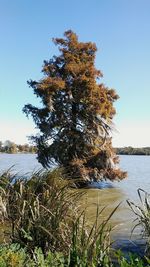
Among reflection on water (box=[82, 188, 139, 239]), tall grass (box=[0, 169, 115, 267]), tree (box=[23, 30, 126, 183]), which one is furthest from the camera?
tree (box=[23, 30, 126, 183])

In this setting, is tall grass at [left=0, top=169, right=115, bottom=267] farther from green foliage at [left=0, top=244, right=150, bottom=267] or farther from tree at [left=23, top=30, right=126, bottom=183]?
tree at [left=23, top=30, right=126, bottom=183]

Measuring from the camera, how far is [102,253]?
5.16 m

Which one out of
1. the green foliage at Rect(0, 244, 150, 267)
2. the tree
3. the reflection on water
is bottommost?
the reflection on water

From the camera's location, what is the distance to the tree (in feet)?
70.4

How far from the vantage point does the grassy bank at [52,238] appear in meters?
4.82

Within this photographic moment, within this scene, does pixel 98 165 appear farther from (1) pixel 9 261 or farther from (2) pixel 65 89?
(1) pixel 9 261

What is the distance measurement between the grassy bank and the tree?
1238 centimetres

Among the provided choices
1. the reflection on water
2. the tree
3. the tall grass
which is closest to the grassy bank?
the tall grass

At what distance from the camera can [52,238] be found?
20.4 ft

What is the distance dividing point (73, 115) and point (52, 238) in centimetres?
1597

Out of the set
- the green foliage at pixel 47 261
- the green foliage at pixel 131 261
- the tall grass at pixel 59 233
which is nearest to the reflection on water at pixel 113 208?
the tall grass at pixel 59 233

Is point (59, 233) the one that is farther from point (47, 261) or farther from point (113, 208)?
point (113, 208)

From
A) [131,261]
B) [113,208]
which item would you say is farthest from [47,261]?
[113,208]

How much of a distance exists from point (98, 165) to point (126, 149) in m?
57.7
